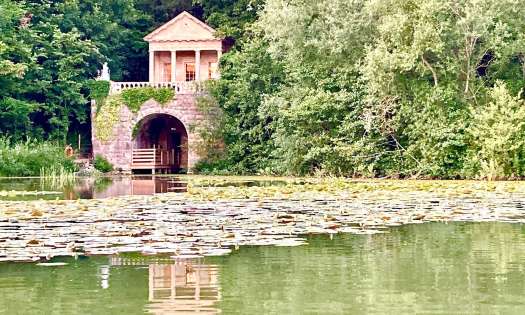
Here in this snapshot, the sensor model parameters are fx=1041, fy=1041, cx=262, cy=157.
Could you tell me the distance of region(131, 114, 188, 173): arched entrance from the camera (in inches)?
1759

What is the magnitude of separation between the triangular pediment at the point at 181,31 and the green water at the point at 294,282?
37530 mm

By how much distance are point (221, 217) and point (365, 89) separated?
754 inches

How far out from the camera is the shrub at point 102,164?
43.4m

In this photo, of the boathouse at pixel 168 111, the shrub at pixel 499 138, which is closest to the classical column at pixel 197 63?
the boathouse at pixel 168 111

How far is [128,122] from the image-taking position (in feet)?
146

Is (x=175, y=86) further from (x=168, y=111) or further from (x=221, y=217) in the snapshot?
(x=221, y=217)

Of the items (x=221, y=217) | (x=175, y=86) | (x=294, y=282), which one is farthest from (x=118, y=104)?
(x=294, y=282)

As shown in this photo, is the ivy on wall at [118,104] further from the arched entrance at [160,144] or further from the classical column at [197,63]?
the classical column at [197,63]

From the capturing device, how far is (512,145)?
30.0 metres

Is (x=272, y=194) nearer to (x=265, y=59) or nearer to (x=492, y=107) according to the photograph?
(x=492, y=107)

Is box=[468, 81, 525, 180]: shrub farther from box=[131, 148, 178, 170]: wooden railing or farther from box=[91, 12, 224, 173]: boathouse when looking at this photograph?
box=[131, 148, 178, 170]: wooden railing

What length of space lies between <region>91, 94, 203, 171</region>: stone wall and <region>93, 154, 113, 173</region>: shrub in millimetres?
204

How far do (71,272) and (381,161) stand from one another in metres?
24.8

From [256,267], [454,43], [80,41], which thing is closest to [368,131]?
[454,43]
